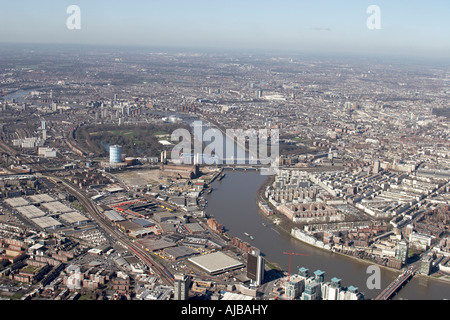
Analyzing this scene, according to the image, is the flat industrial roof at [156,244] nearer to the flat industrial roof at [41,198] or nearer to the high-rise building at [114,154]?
the flat industrial roof at [41,198]

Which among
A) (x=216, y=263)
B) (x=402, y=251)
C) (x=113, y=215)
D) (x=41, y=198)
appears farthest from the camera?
(x=41, y=198)

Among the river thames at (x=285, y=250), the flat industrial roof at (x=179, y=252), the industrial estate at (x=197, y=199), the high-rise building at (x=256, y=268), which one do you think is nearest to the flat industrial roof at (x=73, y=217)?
the industrial estate at (x=197, y=199)

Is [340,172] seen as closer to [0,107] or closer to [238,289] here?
[238,289]

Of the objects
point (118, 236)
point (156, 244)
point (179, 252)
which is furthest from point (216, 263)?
point (118, 236)

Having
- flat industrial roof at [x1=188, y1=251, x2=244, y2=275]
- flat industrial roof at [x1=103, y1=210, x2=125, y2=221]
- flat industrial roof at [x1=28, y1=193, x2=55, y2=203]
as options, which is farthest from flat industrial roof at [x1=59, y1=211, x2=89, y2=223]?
flat industrial roof at [x1=188, y1=251, x2=244, y2=275]

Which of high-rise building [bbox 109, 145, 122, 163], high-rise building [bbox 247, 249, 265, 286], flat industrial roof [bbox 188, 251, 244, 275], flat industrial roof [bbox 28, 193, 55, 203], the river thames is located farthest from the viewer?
high-rise building [bbox 109, 145, 122, 163]

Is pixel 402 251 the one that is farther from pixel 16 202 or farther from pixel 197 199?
pixel 16 202

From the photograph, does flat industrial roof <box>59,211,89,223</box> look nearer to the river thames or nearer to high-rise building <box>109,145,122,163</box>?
the river thames
